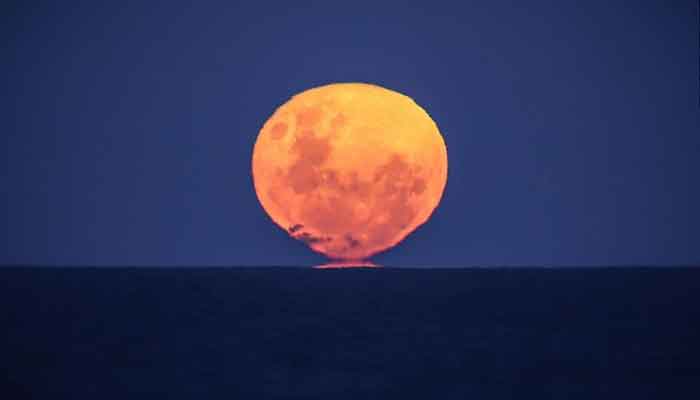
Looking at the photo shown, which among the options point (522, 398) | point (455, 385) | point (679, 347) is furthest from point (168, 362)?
point (679, 347)

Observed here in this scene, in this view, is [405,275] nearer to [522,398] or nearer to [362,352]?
[362,352]

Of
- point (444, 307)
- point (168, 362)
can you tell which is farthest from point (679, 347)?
point (168, 362)

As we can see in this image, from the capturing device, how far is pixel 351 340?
23266 millimetres

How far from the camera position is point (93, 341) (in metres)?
22.9

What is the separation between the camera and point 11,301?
32.6m

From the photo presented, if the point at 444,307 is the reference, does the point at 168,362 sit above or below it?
below

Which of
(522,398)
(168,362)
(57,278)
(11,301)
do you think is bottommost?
(522,398)

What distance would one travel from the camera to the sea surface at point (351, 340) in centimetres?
1758

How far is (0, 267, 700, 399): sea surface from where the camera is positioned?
1758 centimetres

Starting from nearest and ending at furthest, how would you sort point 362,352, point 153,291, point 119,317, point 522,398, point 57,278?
point 522,398
point 362,352
point 119,317
point 153,291
point 57,278

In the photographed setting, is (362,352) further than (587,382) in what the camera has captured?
Yes

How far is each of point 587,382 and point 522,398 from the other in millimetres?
2279

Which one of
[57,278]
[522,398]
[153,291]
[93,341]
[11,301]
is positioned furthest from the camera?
[57,278]

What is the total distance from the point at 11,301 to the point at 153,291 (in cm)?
518
